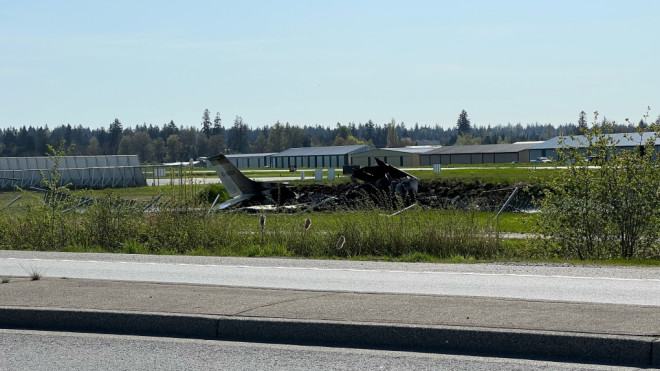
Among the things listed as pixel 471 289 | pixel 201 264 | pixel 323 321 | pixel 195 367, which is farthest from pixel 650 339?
pixel 201 264

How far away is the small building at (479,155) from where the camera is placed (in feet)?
408

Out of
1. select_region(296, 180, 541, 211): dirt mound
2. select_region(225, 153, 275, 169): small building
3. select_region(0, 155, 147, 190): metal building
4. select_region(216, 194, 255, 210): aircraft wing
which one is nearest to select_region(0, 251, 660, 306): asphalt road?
select_region(216, 194, 255, 210): aircraft wing

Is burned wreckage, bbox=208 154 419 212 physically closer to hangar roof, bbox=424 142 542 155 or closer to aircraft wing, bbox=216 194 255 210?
aircraft wing, bbox=216 194 255 210

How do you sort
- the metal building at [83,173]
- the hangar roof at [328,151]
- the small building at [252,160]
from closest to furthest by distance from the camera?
the metal building at [83,173]
the hangar roof at [328,151]
the small building at [252,160]

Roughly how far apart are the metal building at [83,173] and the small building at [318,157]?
58532mm

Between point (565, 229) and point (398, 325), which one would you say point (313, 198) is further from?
point (398, 325)

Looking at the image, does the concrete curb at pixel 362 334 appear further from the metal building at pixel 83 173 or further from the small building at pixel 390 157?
the small building at pixel 390 157

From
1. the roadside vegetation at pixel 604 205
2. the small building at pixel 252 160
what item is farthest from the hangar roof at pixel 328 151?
the roadside vegetation at pixel 604 205

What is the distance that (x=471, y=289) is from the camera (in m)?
11.8

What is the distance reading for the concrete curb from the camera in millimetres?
7449

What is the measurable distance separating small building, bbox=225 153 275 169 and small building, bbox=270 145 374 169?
9.27 meters

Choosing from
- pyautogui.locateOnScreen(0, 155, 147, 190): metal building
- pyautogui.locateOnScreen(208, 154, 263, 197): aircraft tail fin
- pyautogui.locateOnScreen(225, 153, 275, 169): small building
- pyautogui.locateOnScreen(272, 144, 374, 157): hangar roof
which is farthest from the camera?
pyautogui.locateOnScreen(225, 153, 275, 169): small building

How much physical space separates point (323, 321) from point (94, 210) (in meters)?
13.3

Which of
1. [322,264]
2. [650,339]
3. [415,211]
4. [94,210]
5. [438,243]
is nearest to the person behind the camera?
[650,339]
